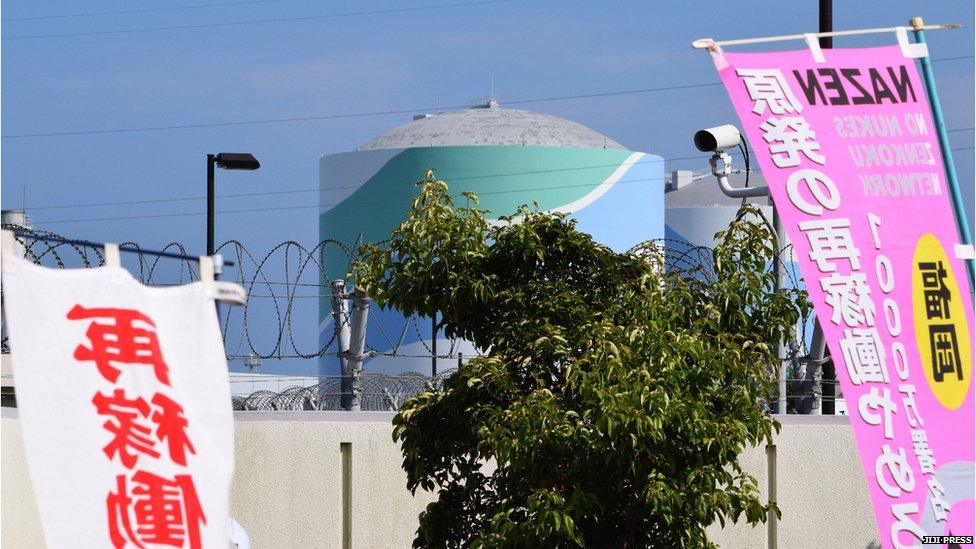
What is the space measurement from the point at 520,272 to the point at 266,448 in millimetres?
3327

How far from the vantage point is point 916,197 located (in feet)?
20.7

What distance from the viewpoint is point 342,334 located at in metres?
13.2

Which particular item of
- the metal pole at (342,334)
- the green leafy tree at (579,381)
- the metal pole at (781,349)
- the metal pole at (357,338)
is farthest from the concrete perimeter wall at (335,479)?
the green leafy tree at (579,381)

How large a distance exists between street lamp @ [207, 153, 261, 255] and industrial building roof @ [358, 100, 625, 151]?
2209 centimetres

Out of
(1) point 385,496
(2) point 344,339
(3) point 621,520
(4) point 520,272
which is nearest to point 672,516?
(3) point 621,520

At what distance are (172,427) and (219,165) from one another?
46.3ft

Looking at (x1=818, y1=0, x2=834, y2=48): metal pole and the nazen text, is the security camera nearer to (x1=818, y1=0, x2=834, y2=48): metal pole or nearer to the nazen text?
(x1=818, y1=0, x2=834, y2=48): metal pole

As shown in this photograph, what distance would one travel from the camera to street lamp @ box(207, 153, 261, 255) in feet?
59.4

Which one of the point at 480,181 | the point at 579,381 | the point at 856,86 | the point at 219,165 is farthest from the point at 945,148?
the point at 480,181

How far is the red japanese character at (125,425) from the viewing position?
4.66 metres

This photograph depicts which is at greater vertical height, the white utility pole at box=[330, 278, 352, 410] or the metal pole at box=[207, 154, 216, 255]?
the metal pole at box=[207, 154, 216, 255]

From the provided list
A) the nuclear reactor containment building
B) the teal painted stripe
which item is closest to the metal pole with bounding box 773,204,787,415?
the nuclear reactor containment building

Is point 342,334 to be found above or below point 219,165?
below

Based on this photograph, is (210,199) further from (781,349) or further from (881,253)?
(881,253)
